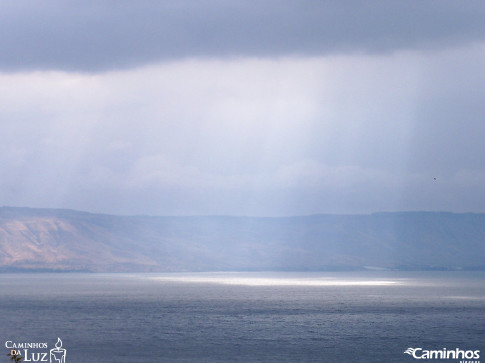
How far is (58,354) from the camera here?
282 feet

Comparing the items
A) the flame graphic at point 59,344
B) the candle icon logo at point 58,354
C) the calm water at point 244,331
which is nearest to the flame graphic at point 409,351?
the calm water at point 244,331

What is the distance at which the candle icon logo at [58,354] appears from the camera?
268ft

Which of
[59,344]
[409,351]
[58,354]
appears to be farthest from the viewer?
[59,344]

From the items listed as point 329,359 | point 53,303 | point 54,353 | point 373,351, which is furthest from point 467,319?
point 53,303

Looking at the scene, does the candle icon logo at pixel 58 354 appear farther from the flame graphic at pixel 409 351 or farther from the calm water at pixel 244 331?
the flame graphic at pixel 409 351

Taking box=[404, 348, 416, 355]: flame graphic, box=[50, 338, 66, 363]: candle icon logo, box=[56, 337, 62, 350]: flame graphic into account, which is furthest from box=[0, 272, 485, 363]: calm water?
box=[404, 348, 416, 355]: flame graphic

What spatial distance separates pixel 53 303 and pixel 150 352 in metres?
102

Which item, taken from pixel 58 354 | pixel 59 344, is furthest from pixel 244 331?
pixel 58 354

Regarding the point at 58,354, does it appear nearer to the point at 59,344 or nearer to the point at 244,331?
the point at 59,344

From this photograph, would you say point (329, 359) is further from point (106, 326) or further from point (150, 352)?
point (106, 326)

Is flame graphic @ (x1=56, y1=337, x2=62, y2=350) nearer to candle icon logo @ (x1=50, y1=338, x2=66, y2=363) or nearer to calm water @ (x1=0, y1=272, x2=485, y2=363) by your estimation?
candle icon logo @ (x1=50, y1=338, x2=66, y2=363)

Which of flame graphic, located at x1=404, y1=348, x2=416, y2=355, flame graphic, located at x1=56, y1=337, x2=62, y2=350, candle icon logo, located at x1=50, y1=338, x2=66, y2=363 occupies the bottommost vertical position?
candle icon logo, located at x1=50, y1=338, x2=66, y2=363

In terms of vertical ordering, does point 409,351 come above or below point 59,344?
above

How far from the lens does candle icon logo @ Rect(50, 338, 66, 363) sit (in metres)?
81.8
